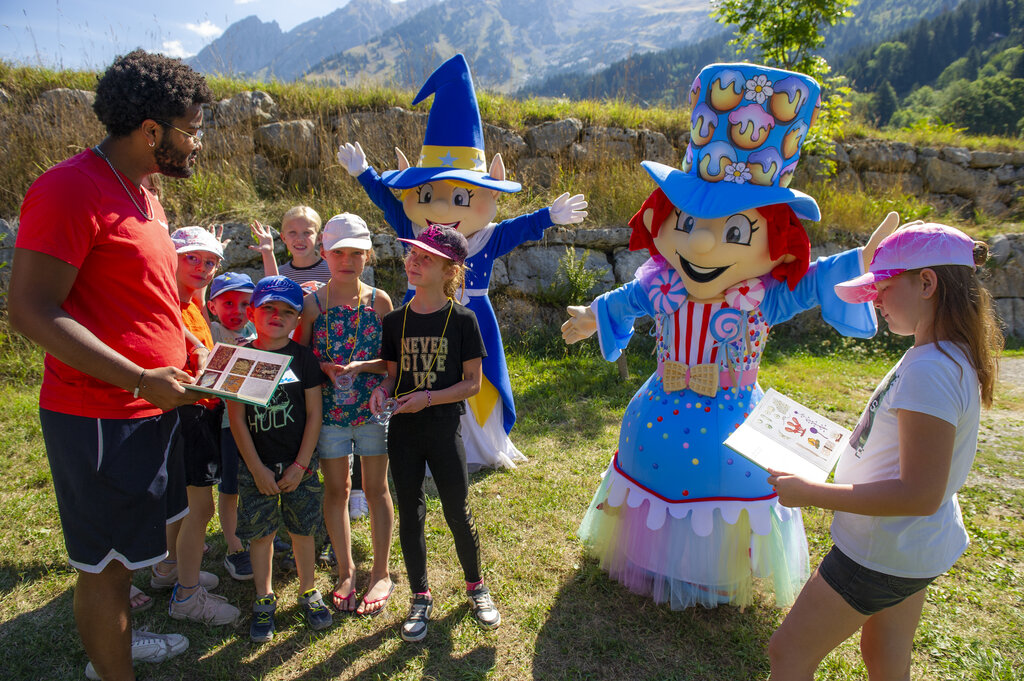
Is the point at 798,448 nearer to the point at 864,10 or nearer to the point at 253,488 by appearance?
the point at 253,488

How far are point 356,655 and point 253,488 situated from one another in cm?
81

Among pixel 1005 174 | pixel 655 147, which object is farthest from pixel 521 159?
pixel 1005 174

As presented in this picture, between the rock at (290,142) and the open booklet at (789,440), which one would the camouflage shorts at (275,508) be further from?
the rock at (290,142)

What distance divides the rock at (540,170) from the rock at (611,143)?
1.78ft

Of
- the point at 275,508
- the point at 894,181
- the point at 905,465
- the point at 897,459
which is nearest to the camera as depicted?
the point at 905,465

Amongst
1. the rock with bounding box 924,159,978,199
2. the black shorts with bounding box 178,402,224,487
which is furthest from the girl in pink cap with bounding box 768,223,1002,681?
the rock with bounding box 924,159,978,199

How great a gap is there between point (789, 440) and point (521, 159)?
21.8 ft

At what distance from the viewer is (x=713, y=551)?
2416 millimetres

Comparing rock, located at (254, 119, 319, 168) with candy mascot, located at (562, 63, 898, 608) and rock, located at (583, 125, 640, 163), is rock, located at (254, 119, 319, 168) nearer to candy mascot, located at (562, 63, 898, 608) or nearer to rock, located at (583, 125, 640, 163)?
rock, located at (583, 125, 640, 163)

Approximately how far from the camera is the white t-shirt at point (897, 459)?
141cm


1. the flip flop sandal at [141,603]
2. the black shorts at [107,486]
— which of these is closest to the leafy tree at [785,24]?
the black shorts at [107,486]

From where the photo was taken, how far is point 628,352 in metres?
6.64

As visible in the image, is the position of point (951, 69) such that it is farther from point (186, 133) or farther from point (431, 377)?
point (186, 133)

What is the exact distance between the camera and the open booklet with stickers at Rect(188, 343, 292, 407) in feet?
6.31
